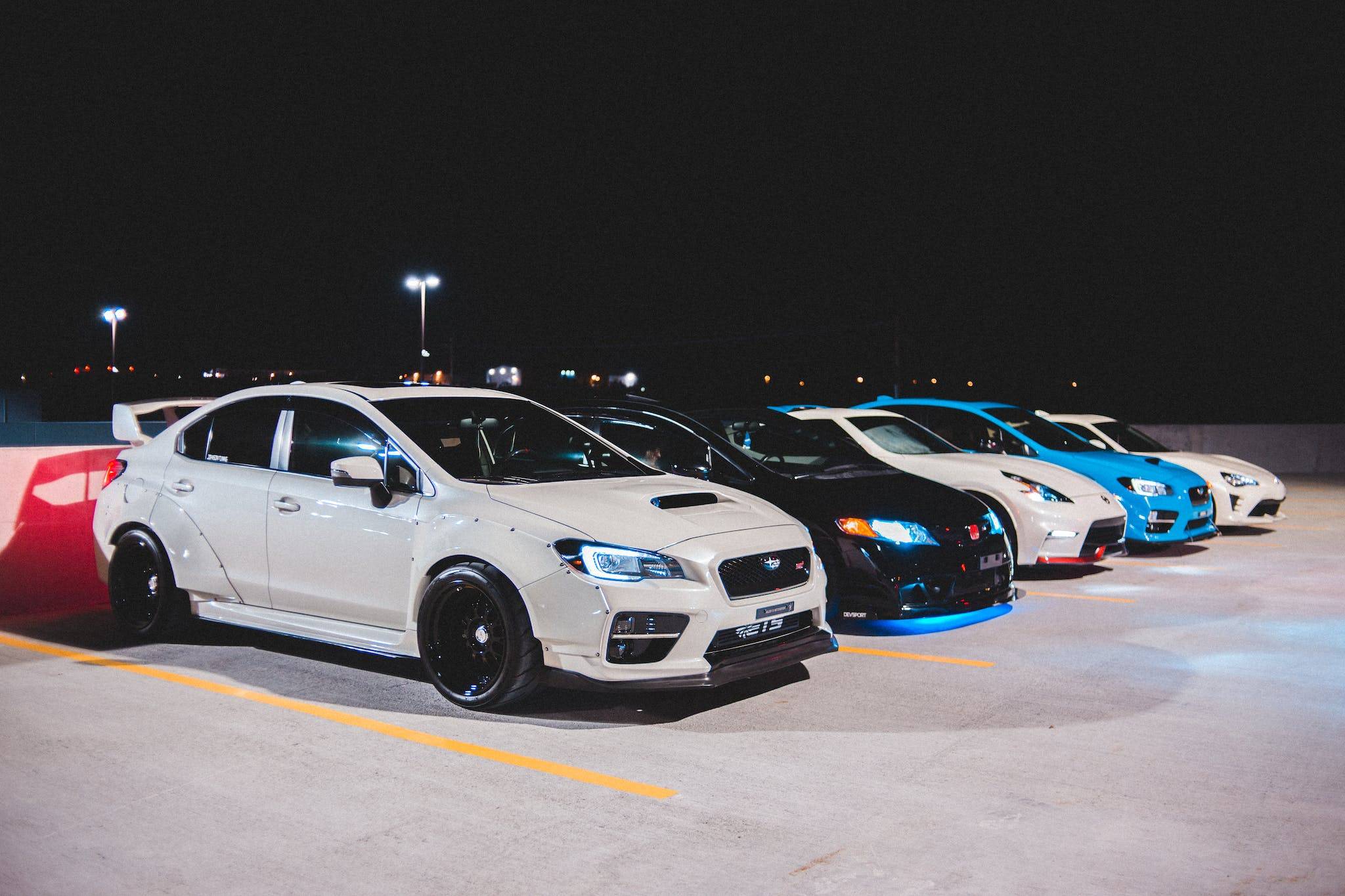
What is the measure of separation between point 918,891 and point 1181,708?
2.94 metres

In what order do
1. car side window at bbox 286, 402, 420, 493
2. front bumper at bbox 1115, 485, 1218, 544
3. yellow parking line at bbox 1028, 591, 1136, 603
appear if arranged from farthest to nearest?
front bumper at bbox 1115, 485, 1218, 544
yellow parking line at bbox 1028, 591, 1136, 603
car side window at bbox 286, 402, 420, 493

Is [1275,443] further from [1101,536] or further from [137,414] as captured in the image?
[137,414]

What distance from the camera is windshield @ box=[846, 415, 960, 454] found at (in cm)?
1055

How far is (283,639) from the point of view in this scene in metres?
7.58

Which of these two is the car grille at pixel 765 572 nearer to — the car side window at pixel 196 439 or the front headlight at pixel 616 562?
the front headlight at pixel 616 562

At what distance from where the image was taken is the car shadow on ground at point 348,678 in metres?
5.80

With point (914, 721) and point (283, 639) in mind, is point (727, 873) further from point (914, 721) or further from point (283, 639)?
point (283, 639)

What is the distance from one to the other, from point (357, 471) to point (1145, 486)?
8.62 m

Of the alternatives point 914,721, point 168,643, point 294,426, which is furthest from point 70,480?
point 914,721

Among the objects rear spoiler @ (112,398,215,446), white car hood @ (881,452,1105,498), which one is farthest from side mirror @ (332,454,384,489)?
white car hood @ (881,452,1105,498)

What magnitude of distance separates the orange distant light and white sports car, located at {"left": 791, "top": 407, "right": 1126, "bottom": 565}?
216cm

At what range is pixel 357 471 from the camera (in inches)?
233

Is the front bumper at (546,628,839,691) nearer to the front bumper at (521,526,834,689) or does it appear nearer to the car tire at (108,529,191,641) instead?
the front bumper at (521,526,834,689)

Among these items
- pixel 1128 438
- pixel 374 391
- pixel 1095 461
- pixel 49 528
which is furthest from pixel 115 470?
pixel 1128 438
